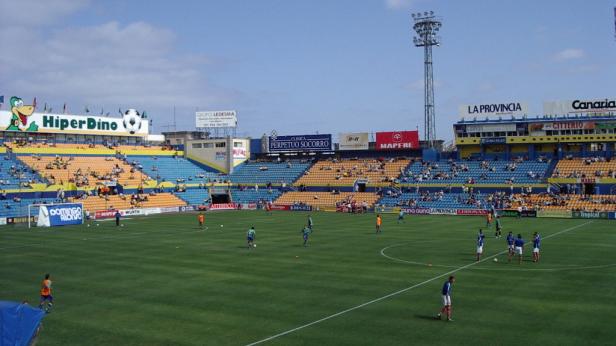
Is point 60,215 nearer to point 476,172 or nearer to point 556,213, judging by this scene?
point 476,172

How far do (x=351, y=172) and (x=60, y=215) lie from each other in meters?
49.3

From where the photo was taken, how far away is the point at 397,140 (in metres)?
101

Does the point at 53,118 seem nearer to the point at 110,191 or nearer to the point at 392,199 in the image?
the point at 110,191

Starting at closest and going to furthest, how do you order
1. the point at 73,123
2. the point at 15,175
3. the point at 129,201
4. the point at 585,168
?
the point at 15,175 → the point at 585,168 → the point at 129,201 → the point at 73,123

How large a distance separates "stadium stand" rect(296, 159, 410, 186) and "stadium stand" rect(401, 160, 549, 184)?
9.64 feet

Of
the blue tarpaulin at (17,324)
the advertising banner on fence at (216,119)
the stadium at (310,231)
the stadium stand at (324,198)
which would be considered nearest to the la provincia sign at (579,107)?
the stadium at (310,231)

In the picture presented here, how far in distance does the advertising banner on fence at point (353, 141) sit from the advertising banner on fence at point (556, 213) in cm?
3804

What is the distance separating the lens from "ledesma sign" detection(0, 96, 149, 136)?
88.2 meters

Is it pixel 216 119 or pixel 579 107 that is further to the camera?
pixel 216 119

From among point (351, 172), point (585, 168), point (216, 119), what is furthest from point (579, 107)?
point (216, 119)

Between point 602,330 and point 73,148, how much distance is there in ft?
291

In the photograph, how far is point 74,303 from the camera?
90.5ft

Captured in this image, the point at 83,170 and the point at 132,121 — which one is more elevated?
the point at 132,121

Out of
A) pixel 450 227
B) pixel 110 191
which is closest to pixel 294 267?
pixel 450 227
